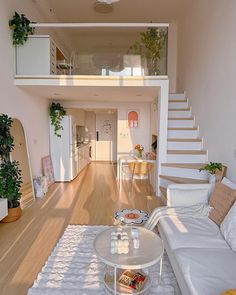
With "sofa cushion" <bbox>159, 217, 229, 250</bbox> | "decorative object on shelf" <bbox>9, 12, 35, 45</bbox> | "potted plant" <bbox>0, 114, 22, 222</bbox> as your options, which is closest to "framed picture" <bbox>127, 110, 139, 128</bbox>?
"decorative object on shelf" <bbox>9, 12, 35, 45</bbox>

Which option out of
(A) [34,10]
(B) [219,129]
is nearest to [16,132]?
(A) [34,10]

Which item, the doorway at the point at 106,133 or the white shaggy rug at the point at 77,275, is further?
the doorway at the point at 106,133

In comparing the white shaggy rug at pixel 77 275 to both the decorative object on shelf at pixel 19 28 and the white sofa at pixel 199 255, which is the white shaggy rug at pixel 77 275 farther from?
the decorative object on shelf at pixel 19 28

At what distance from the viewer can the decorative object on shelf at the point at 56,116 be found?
5.78 metres

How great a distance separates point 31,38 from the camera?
4125 mm

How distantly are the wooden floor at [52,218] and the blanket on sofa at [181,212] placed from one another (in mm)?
925

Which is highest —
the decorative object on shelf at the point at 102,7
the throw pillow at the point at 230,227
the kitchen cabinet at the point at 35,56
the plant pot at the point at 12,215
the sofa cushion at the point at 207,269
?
the decorative object on shelf at the point at 102,7

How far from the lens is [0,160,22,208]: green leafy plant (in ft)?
10.7

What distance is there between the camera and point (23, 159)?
431 cm

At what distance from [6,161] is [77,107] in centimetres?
352

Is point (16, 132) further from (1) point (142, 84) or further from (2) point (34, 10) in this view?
(2) point (34, 10)

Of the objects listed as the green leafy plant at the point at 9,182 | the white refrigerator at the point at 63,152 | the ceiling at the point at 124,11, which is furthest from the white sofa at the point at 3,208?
the ceiling at the point at 124,11

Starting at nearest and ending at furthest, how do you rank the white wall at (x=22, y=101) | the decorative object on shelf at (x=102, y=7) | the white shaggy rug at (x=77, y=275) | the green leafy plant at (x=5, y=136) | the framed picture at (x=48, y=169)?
the white shaggy rug at (x=77, y=275), the green leafy plant at (x=5, y=136), the white wall at (x=22, y=101), the framed picture at (x=48, y=169), the decorative object on shelf at (x=102, y=7)

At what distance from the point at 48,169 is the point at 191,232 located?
→ 4251mm
